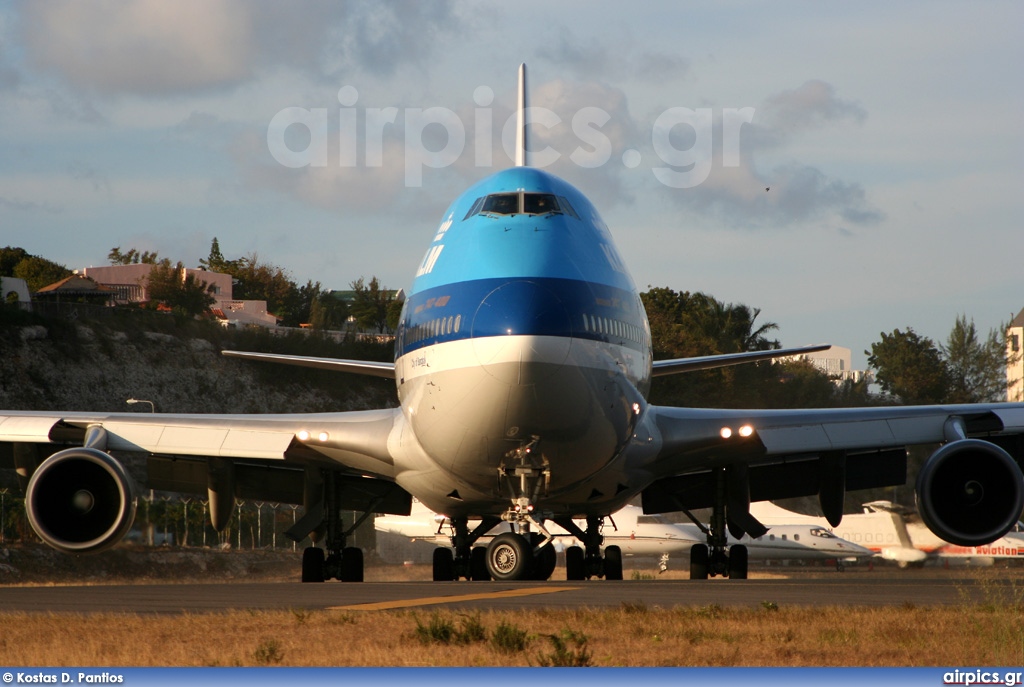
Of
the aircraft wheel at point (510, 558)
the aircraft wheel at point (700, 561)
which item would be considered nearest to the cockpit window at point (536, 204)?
the aircraft wheel at point (510, 558)

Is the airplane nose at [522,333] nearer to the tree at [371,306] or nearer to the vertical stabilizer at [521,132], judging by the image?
the vertical stabilizer at [521,132]

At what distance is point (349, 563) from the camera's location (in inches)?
833

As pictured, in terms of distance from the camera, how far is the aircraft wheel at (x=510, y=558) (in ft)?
Result: 53.3

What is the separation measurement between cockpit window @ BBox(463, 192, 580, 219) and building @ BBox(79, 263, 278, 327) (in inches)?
3442

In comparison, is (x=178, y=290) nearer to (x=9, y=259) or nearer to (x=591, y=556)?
(x=9, y=259)

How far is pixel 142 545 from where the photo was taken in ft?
97.6

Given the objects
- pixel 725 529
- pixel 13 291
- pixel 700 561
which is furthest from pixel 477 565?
pixel 13 291

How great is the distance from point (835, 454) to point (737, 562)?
276 cm

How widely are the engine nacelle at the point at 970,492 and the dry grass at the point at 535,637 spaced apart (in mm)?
7494

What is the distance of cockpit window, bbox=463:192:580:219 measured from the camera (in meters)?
17.0

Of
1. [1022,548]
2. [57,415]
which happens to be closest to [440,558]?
[57,415]

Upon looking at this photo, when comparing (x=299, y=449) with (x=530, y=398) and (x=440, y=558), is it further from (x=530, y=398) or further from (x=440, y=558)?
(x=530, y=398)

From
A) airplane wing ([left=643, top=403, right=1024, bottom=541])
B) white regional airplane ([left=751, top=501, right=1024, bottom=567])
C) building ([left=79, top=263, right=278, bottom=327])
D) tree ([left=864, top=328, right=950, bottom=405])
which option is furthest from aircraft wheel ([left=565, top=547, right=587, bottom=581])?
building ([left=79, top=263, right=278, bottom=327])

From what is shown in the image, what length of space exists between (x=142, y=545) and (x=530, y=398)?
1736 centimetres
